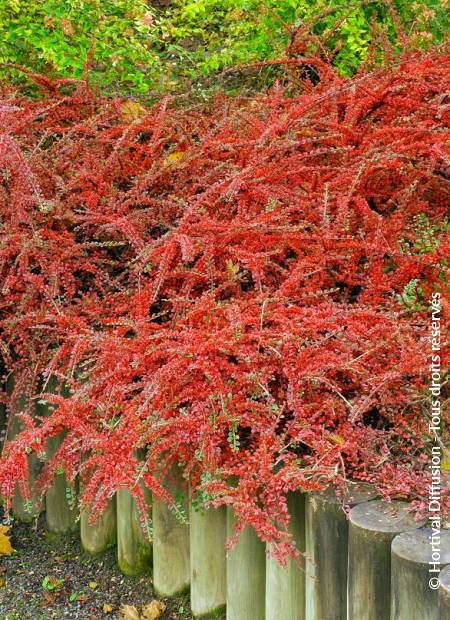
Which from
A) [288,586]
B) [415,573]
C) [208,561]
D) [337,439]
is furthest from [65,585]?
[415,573]

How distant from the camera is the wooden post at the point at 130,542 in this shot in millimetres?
2314

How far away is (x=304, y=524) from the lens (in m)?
1.78

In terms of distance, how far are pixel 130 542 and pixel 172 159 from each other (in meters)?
1.35

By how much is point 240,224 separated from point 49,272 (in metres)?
0.62

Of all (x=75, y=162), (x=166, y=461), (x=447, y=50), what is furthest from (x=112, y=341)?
(x=447, y=50)

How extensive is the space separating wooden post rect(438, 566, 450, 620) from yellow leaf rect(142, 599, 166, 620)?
3.67 ft

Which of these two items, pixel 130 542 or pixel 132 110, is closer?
pixel 130 542

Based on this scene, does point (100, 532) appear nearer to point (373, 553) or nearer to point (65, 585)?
point (65, 585)

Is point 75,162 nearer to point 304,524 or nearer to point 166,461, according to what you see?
point 166,461

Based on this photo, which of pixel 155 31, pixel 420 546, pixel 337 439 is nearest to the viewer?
pixel 420 546

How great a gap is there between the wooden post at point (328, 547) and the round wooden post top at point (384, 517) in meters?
0.03

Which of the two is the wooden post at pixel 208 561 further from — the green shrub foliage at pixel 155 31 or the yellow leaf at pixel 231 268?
the green shrub foliage at pixel 155 31

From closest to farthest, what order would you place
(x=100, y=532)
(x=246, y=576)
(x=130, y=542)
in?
(x=246, y=576)
(x=130, y=542)
(x=100, y=532)

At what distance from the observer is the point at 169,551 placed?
222cm
